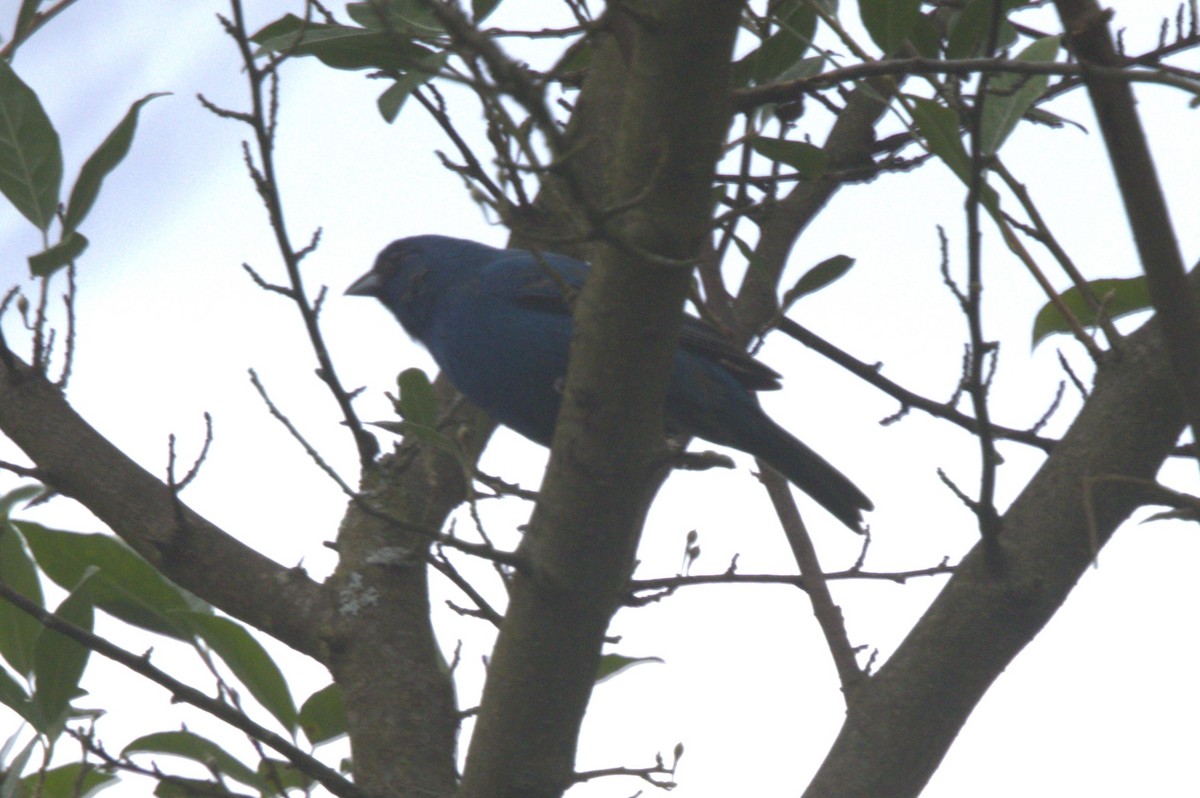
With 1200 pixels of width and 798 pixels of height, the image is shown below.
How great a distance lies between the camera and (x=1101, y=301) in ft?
9.51

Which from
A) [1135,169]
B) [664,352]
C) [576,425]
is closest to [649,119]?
[664,352]

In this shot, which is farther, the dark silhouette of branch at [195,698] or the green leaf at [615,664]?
the green leaf at [615,664]

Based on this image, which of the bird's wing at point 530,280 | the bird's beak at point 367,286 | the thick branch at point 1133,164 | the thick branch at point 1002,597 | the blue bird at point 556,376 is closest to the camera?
the thick branch at point 1133,164

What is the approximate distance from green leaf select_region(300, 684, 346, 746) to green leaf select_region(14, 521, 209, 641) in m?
0.37

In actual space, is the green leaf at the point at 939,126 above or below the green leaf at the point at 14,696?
above

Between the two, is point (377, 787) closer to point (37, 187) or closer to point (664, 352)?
point (664, 352)

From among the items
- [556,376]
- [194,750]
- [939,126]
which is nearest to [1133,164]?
[939,126]

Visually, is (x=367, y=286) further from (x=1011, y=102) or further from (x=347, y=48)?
(x=1011, y=102)

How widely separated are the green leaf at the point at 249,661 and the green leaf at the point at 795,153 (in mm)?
1648

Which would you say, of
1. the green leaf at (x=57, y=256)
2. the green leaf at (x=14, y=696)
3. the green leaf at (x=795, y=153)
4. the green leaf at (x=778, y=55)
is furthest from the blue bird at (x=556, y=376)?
the green leaf at (x=14, y=696)

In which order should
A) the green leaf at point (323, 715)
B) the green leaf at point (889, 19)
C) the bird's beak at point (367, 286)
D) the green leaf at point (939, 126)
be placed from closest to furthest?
the green leaf at point (939, 126) < the green leaf at point (889, 19) < the green leaf at point (323, 715) < the bird's beak at point (367, 286)

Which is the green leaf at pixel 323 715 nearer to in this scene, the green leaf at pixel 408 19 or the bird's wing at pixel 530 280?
the green leaf at pixel 408 19

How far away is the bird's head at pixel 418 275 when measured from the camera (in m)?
5.20

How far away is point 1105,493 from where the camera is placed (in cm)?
254
